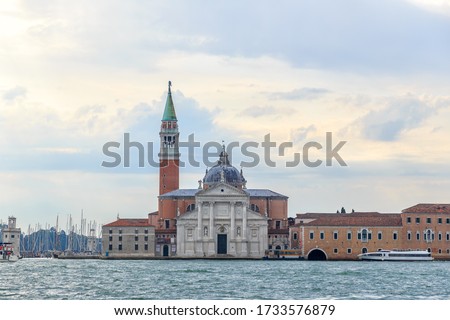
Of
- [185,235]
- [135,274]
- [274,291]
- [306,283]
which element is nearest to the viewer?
[274,291]

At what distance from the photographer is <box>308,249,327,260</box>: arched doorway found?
10075 cm

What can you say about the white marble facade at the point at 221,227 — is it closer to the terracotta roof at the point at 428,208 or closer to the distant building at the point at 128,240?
the distant building at the point at 128,240

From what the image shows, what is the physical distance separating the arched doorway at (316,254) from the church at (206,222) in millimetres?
4247

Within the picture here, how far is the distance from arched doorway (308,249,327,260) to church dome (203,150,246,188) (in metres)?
12.4

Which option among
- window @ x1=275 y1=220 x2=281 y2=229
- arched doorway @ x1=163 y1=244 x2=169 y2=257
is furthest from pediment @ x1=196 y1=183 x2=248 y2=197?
arched doorway @ x1=163 y1=244 x2=169 y2=257

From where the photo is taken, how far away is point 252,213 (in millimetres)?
104750

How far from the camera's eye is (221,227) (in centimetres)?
10438

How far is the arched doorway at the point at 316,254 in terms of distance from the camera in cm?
10075

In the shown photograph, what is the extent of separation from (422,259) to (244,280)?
4212 centimetres

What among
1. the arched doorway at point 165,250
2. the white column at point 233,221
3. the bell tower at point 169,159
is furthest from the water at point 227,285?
the bell tower at point 169,159

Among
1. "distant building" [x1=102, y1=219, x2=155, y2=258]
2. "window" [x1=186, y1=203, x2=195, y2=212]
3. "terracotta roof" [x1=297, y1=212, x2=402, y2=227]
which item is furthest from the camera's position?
"window" [x1=186, y1=203, x2=195, y2=212]

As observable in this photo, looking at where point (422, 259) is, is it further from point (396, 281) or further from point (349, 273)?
point (396, 281)

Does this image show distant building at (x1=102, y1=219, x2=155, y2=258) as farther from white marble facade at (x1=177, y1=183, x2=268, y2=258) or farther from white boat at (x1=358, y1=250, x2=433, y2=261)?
white boat at (x1=358, y1=250, x2=433, y2=261)
